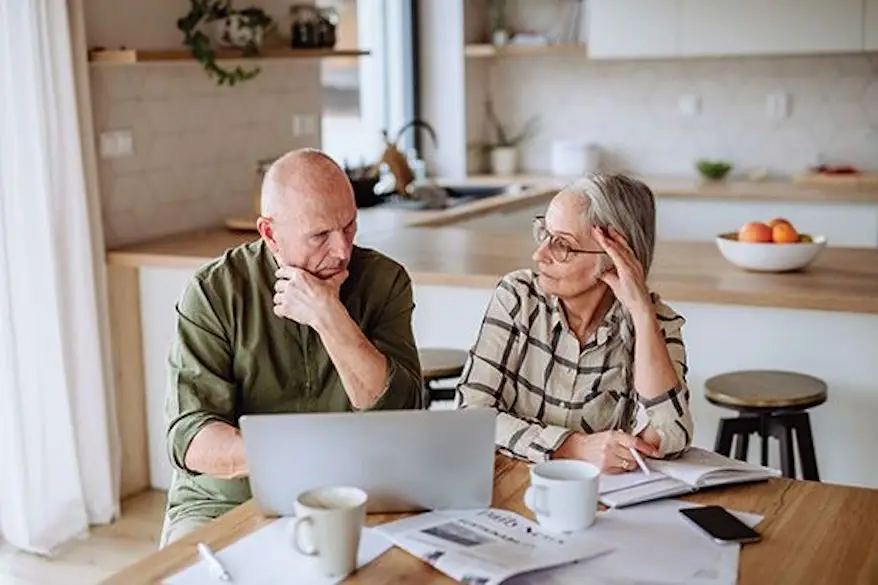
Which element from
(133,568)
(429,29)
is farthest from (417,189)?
(133,568)

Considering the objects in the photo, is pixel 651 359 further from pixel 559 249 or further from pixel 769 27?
pixel 769 27

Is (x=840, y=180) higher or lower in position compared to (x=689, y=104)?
lower

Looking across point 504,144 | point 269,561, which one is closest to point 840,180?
point 504,144

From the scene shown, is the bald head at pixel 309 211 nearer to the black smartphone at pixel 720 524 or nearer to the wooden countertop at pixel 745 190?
the black smartphone at pixel 720 524

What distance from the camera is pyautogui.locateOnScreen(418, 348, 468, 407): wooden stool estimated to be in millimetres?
3332

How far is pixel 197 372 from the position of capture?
84.1 inches

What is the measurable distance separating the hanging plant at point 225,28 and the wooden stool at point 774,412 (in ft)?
7.03

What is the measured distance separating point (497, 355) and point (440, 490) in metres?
0.47

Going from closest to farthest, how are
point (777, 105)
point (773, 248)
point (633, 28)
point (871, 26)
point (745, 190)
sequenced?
point (773, 248)
point (871, 26)
point (745, 190)
point (633, 28)
point (777, 105)

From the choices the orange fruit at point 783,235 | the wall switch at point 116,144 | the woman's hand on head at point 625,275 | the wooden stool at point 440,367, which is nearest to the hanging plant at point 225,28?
the wall switch at point 116,144

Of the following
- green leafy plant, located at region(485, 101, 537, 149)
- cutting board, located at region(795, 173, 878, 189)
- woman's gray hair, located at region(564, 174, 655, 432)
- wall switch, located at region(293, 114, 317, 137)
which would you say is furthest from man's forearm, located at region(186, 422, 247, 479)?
green leafy plant, located at region(485, 101, 537, 149)

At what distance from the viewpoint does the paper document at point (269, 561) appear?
1573 millimetres

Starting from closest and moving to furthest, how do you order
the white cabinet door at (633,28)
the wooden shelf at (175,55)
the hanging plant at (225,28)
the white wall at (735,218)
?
the wooden shelf at (175,55)
the hanging plant at (225,28)
the white wall at (735,218)
the white cabinet door at (633,28)

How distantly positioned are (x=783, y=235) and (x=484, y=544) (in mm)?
1975
